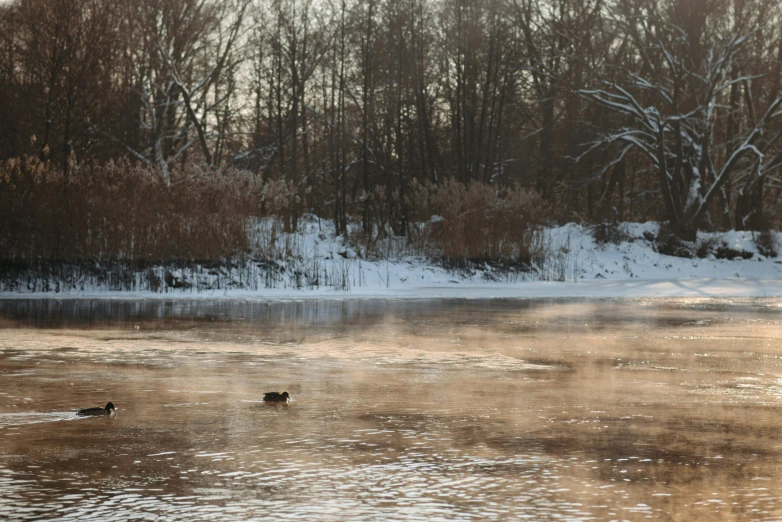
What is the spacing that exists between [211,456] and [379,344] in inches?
226

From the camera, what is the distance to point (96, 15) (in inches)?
975

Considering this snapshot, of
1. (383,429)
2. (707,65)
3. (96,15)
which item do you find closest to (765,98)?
(707,65)

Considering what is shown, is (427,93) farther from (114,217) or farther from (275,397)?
(275,397)

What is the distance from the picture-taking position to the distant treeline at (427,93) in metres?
→ 24.8

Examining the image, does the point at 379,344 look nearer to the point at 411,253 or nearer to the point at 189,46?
the point at 411,253

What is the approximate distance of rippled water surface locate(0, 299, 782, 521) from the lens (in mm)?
4938

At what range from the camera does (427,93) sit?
36656mm

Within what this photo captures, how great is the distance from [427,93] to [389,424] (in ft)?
100

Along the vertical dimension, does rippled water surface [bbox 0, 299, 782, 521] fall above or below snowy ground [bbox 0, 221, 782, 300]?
below

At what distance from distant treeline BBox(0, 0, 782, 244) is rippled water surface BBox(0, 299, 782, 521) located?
11.9 m

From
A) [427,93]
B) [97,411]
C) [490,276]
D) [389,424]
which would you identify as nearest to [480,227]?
[490,276]

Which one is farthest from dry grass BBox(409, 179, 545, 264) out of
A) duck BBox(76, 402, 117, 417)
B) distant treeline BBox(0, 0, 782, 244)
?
duck BBox(76, 402, 117, 417)

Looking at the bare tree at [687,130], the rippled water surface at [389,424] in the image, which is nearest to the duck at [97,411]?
the rippled water surface at [389,424]

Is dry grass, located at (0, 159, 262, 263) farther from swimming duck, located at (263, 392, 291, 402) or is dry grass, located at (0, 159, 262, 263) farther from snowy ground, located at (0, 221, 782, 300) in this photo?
swimming duck, located at (263, 392, 291, 402)
